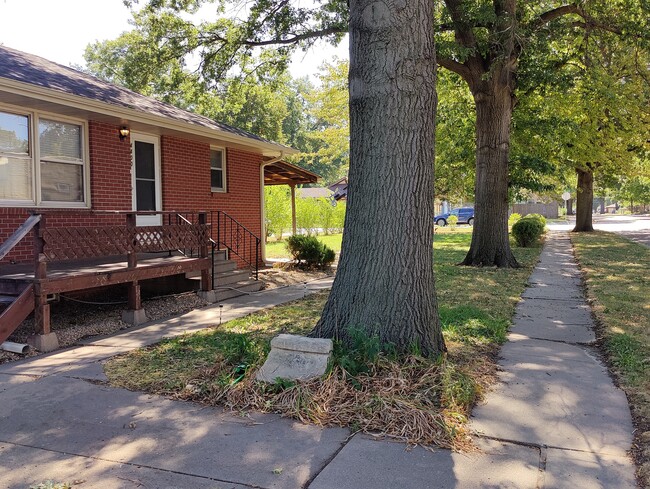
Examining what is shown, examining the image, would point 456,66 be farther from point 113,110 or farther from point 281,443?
point 281,443

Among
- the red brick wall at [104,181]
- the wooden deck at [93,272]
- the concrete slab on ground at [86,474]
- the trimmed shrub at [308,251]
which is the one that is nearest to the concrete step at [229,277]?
the wooden deck at [93,272]

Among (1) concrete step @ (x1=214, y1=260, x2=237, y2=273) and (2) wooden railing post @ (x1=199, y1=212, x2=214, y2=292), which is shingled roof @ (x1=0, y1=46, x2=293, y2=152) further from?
(1) concrete step @ (x1=214, y1=260, x2=237, y2=273)

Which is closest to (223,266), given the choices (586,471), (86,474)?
(86,474)

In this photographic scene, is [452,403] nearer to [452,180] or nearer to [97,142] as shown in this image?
[97,142]

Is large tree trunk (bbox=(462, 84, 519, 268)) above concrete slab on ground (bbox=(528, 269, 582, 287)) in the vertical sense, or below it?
above

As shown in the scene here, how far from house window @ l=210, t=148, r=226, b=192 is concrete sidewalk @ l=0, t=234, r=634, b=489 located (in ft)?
25.4

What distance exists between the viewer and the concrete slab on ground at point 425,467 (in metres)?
3.05

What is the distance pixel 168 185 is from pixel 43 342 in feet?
17.6

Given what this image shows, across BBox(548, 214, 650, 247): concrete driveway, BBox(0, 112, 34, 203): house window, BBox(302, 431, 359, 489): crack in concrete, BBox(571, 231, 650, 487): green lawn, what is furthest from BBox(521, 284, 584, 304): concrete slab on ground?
BBox(548, 214, 650, 247): concrete driveway

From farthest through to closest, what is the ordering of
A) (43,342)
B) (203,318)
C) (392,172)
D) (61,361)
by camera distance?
1. (203,318)
2. (43,342)
3. (61,361)
4. (392,172)

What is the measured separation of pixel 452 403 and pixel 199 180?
8981 mm

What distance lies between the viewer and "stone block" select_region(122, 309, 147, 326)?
25.0 feet

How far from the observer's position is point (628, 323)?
699 centimetres

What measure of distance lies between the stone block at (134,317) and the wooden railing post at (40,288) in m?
1.44
